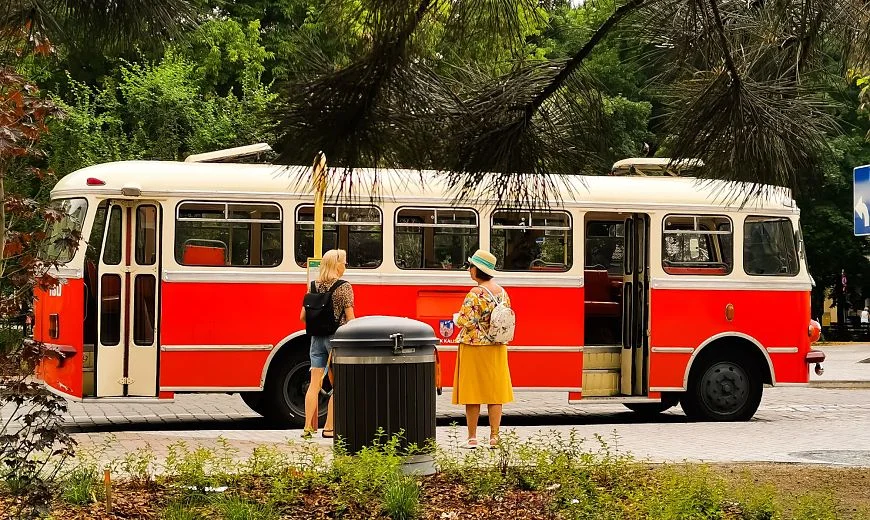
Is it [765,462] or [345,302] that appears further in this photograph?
[345,302]

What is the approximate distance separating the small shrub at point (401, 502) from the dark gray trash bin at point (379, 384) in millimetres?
1821

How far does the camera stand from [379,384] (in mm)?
10141

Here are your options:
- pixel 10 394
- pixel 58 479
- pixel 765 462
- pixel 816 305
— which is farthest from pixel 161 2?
pixel 816 305

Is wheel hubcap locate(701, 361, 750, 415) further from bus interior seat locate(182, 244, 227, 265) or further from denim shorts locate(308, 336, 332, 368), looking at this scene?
bus interior seat locate(182, 244, 227, 265)

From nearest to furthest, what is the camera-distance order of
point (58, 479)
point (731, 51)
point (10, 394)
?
1. point (731, 51)
2. point (10, 394)
3. point (58, 479)

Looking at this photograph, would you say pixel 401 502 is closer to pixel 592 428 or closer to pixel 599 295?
pixel 592 428

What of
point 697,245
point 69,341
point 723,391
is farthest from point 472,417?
point 697,245

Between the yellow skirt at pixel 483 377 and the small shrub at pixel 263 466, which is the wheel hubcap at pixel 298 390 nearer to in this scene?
the yellow skirt at pixel 483 377

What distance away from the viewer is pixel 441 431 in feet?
51.3

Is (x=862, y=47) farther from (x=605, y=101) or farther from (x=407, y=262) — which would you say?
(x=407, y=262)

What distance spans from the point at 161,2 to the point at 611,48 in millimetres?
2350

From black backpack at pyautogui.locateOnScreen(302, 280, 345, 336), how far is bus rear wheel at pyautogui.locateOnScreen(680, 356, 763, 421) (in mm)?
5695

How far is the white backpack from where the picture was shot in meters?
12.3

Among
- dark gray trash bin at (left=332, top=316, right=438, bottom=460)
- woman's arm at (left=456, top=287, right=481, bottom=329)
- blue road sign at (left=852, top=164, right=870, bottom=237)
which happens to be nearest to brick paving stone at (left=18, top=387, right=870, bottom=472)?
woman's arm at (left=456, top=287, right=481, bottom=329)
